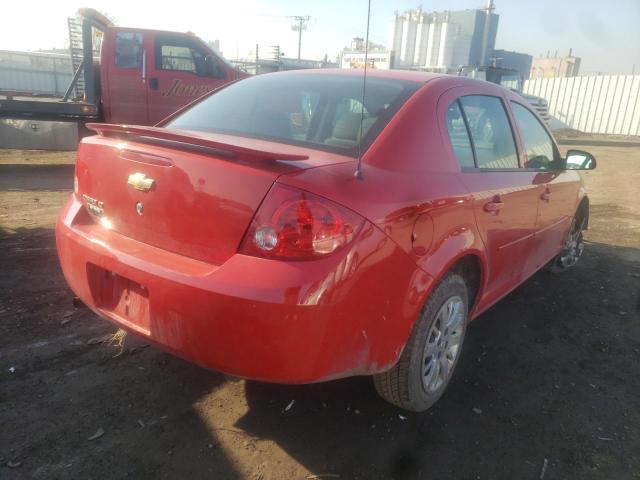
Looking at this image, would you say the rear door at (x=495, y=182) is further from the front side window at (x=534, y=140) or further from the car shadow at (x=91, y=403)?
the car shadow at (x=91, y=403)

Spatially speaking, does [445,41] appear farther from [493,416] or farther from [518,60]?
[493,416]

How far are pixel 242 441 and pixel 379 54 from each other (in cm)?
2613

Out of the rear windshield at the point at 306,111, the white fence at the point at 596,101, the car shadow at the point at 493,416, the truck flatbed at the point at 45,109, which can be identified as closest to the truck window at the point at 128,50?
the truck flatbed at the point at 45,109

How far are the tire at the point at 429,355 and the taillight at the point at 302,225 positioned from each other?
2.34ft

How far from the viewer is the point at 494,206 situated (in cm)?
263

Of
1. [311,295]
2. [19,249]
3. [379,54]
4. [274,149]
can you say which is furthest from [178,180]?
[379,54]

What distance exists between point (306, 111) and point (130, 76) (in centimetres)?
713

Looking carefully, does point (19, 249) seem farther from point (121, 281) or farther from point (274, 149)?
point (274, 149)

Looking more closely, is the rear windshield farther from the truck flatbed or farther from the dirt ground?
the truck flatbed

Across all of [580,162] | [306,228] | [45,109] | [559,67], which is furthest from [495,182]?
[559,67]

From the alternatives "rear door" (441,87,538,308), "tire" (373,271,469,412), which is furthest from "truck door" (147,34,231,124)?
"tire" (373,271,469,412)

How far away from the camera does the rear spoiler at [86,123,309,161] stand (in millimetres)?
1810

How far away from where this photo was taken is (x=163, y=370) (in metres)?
2.68

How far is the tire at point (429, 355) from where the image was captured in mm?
2246
